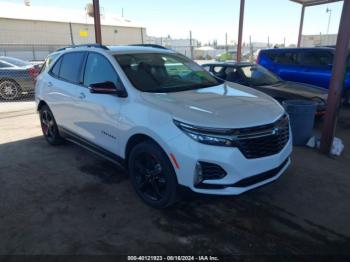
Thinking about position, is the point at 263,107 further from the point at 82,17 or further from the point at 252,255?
the point at 82,17

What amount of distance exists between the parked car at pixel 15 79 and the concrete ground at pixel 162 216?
671 cm

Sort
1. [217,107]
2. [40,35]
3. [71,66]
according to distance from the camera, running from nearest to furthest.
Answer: [217,107] → [71,66] → [40,35]

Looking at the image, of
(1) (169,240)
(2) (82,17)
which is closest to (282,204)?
(1) (169,240)

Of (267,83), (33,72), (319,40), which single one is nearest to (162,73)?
(267,83)

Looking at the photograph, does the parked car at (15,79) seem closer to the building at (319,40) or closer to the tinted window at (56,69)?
the tinted window at (56,69)

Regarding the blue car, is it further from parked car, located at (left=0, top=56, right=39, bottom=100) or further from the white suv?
parked car, located at (left=0, top=56, right=39, bottom=100)

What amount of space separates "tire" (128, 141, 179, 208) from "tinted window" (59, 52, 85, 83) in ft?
5.67

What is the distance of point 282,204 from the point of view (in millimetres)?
3688

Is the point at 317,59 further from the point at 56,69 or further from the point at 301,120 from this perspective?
the point at 56,69

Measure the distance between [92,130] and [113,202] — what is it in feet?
3.51

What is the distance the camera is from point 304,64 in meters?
9.15

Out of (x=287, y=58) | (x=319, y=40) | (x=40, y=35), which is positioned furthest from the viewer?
(x=40, y=35)

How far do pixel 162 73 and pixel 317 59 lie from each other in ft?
21.4

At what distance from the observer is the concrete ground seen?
2959mm
